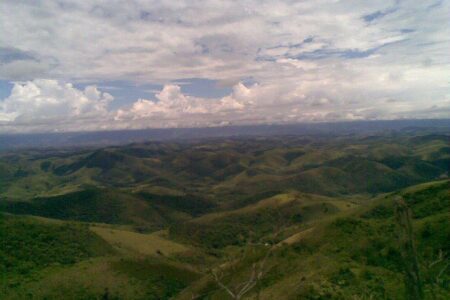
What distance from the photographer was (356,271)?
47.6 metres

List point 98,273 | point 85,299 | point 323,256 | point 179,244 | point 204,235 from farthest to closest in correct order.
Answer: point 204,235
point 179,244
point 98,273
point 85,299
point 323,256

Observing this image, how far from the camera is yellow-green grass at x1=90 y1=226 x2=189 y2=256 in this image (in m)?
125

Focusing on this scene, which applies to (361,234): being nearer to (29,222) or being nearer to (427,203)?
(427,203)

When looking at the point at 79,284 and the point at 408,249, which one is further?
the point at 79,284

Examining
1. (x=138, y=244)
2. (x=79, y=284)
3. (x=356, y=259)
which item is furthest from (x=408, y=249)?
(x=138, y=244)

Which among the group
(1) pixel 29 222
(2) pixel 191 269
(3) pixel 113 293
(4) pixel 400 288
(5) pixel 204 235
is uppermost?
(4) pixel 400 288

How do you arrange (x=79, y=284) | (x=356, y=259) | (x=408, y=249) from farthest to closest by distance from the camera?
(x=79, y=284) < (x=356, y=259) < (x=408, y=249)

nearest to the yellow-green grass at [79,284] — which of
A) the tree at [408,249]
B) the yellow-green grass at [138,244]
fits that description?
the yellow-green grass at [138,244]

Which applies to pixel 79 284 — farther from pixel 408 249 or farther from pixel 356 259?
pixel 408 249

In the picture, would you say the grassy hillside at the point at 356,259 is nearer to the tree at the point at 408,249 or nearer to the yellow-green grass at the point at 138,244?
the tree at the point at 408,249

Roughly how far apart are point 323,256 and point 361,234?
934 cm

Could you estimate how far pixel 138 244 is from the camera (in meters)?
133

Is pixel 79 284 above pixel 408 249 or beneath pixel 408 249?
beneath

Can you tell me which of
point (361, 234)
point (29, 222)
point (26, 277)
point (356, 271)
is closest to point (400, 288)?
point (356, 271)
